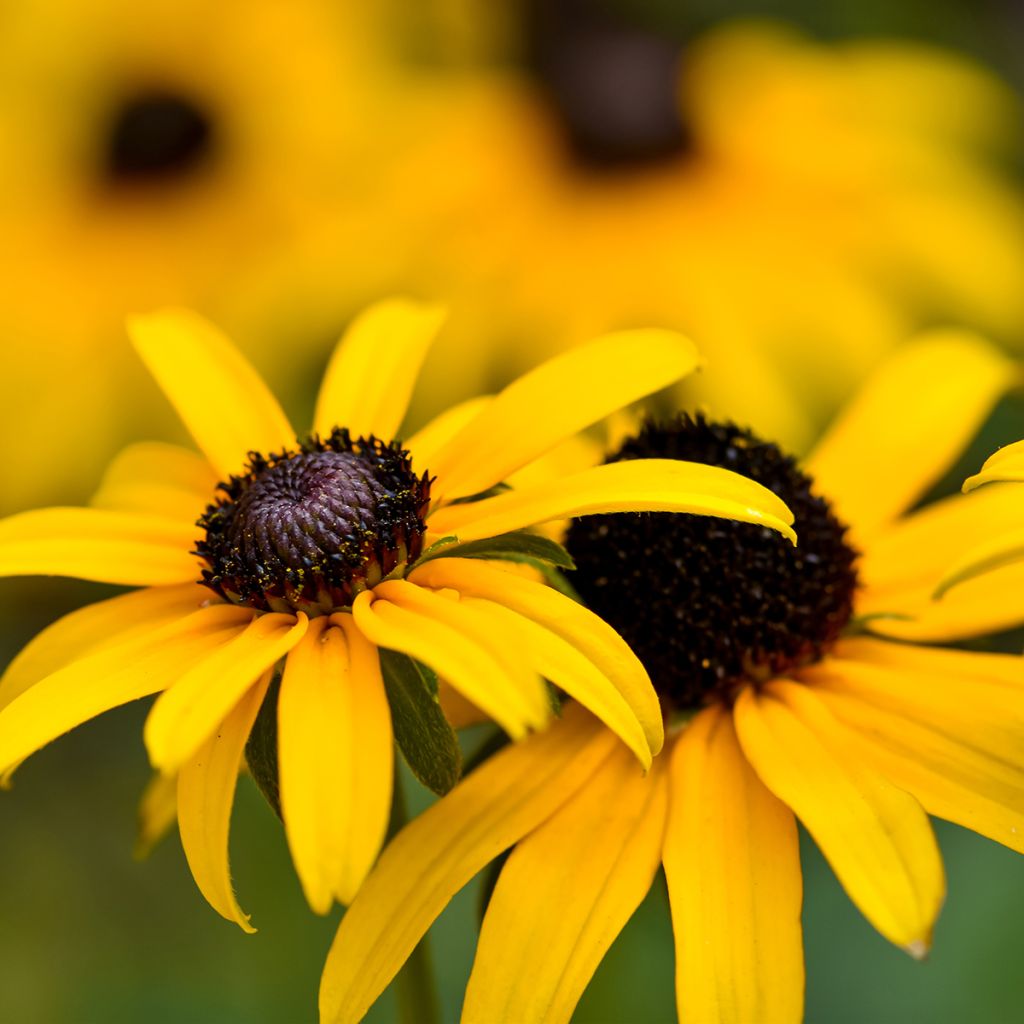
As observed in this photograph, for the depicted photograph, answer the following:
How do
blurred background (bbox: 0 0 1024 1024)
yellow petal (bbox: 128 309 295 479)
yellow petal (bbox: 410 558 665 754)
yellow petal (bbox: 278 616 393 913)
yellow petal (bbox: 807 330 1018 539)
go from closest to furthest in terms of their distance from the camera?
yellow petal (bbox: 278 616 393 913) → yellow petal (bbox: 410 558 665 754) → yellow petal (bbox: 128 309 295 479) → yellow petal (bbox: 807 330 1018 539) → blurred background (bbox: 0 0 1024 1024)

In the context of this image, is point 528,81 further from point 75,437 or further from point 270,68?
point 75,437

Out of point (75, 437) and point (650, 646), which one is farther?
point (75, 437)

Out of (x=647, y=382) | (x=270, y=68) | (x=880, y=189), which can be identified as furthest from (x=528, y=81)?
(x=647, y=382)

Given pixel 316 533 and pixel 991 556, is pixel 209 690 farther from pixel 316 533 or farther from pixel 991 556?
pixel 991 556

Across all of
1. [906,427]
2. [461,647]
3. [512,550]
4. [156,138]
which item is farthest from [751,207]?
[461,647]

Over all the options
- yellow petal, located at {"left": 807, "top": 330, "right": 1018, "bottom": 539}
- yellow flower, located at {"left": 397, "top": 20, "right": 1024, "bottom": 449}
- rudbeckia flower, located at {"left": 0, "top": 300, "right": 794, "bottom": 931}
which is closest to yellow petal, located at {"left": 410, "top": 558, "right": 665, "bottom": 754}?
rudbeckia flower, located at {"left": 0, "top": 300, "right": 794, "bottom": 931}

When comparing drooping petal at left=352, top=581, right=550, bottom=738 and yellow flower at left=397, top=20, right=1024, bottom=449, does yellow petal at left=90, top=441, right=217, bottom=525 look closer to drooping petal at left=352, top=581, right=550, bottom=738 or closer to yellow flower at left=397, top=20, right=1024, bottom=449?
drooping petal at left=352, top=581, right=550, bottom=738
